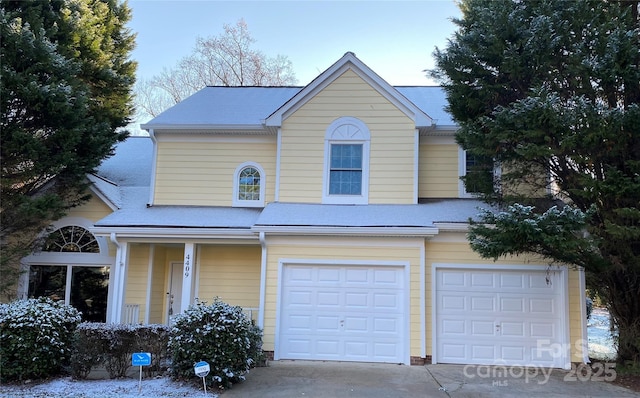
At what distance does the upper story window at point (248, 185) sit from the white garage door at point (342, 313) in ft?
8.52

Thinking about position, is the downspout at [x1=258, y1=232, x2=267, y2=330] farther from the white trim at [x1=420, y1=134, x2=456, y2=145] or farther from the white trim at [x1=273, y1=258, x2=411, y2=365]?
the white trim at [x1=420, y1=134, x2=456, y2=145]

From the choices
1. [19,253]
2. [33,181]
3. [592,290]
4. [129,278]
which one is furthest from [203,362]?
[592,290]

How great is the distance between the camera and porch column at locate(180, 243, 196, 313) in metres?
9.99

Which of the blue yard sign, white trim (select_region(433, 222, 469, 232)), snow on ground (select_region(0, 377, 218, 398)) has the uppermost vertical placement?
white trim (select_region(433, 222, 469, 232))

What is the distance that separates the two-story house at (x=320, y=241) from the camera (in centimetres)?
941

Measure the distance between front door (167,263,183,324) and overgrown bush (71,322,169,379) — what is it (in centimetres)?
363

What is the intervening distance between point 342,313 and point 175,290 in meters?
4.79

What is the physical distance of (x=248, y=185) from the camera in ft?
38.3

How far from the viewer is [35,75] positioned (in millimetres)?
10008

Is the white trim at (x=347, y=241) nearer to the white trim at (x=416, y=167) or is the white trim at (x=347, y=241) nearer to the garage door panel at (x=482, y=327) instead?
the white trim at (x=416, y=167)

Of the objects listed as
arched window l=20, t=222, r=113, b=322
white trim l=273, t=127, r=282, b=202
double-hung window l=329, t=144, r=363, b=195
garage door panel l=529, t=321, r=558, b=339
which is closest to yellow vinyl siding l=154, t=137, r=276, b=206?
white trim l=273, t=127, r=282, b=202

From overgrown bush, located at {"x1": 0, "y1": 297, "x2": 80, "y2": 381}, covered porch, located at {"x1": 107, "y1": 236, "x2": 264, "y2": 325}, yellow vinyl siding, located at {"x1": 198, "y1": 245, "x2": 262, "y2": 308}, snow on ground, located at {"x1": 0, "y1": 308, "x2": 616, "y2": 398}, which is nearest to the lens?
snow on ground, located at {"x1": 0, "y1": 308, "x2": 616, "y2": 398}

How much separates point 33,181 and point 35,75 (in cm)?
255

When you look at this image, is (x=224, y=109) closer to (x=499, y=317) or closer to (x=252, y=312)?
(x=252, y=312)
